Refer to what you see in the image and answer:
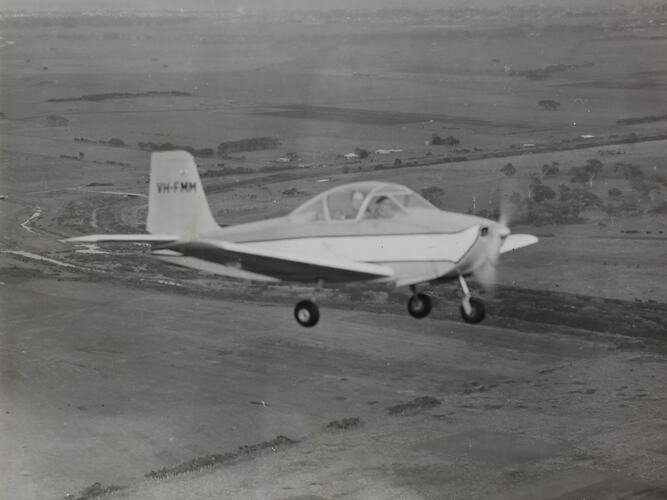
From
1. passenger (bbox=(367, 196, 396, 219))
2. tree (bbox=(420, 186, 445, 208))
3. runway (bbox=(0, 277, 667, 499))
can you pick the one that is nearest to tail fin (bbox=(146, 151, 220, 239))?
passenger (bbox=(367, 196, 396, 219))

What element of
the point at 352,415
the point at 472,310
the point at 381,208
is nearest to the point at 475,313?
the point at 472,310

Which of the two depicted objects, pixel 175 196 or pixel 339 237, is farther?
pixel 339 237

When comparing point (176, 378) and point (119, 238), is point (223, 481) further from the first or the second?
point (119, 238)

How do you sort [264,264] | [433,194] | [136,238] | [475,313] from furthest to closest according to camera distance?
[433,194], [475,313], [136,238], [264,264]

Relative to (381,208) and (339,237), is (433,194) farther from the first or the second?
(339,237)

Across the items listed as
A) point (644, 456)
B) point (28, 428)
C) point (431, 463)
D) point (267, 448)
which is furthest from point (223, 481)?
point (644, 456)

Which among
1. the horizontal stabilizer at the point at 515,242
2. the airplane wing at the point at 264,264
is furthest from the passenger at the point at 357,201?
the horizontal stabilizer at the point at 515,242

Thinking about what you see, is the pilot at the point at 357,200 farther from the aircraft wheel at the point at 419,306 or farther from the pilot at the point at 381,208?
the aircraft wheel at the point at 419,306
